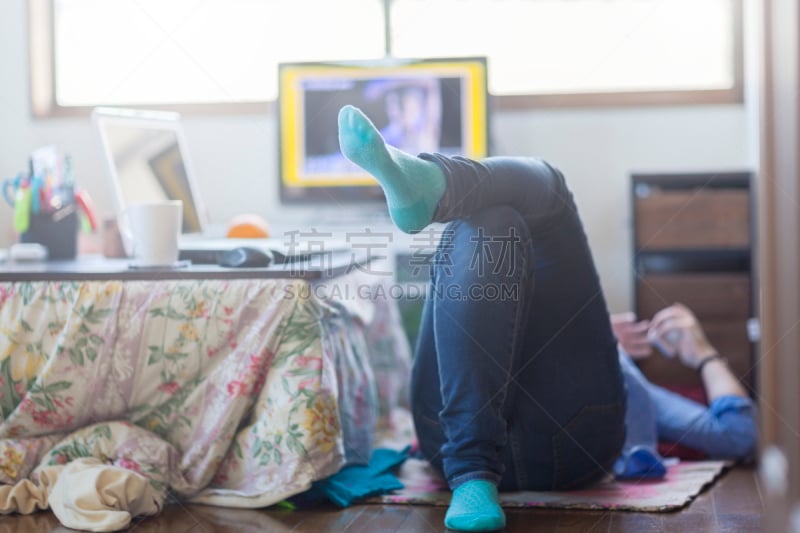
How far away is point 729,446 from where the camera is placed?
193cm

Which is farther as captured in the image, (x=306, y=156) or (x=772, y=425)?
(x=306, y=156)

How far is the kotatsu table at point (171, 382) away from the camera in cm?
162

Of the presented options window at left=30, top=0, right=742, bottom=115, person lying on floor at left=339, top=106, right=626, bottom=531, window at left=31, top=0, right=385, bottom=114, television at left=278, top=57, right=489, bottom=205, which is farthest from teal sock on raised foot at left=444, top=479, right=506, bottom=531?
window at left=31, top=0, right=385, bottom=114

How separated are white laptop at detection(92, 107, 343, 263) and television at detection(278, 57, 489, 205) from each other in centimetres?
80

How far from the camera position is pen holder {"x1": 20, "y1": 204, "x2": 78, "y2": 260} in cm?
206

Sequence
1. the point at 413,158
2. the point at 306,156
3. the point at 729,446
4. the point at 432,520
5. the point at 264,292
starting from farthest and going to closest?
the point at 306,156
the point at 729,446
the point at 264,292
the point at 432,520
the point at 413,158

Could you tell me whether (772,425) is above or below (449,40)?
below

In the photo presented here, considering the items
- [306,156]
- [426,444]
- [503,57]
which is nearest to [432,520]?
[426,444]

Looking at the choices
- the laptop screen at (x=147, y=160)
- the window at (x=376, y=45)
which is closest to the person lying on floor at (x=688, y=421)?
the laptop screen at (x=147, y=160)

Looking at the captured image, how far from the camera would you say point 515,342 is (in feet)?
4.87

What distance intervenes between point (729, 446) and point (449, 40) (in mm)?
1891

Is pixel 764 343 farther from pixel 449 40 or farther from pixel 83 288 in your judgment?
pixel 449 40

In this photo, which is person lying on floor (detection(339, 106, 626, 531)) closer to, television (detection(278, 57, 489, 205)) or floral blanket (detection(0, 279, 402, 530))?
floral blanket (detection(0, 279, 402, 530))

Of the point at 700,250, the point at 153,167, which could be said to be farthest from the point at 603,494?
the point at 700,250
